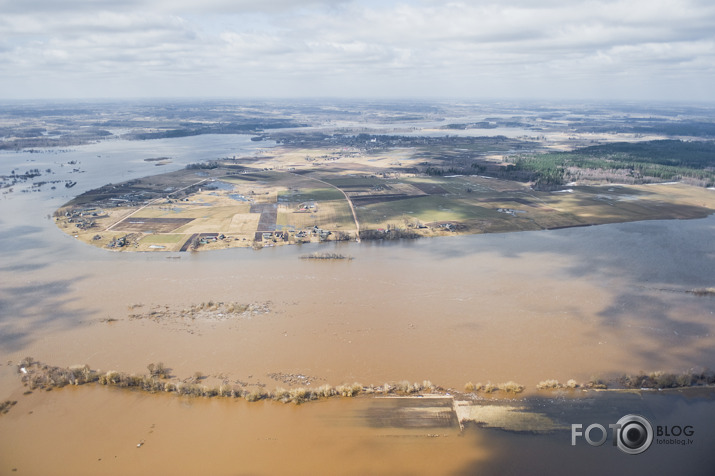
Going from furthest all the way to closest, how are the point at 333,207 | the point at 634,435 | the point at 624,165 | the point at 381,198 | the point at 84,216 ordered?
the point at 624,165, the point at 381,198, the point at 333,207, the point at 84,216, the point at 634,435

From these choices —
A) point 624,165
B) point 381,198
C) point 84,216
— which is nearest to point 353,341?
point 381,198

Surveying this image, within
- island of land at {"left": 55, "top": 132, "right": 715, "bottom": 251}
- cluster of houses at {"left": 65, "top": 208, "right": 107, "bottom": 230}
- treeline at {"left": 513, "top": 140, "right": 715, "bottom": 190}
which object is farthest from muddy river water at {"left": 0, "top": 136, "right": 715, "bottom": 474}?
treeline at {"left": 513, "top": 140, "right": 715, "bottom": 190}

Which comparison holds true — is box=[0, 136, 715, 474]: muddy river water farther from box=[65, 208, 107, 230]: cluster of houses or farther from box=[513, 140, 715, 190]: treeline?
box=[513, 140, 715, 190]: treeline

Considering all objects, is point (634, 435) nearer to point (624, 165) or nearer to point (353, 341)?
point (353, 341)

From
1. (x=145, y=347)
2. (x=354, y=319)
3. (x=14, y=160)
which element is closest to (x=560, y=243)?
(x=354, y=319)

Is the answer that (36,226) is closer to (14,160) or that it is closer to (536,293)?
(536,293)

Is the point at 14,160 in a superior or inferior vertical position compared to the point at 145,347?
superior
